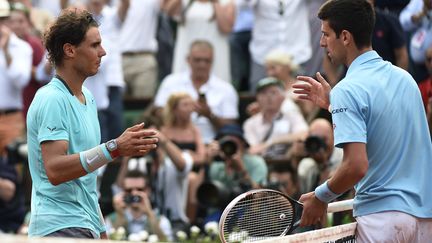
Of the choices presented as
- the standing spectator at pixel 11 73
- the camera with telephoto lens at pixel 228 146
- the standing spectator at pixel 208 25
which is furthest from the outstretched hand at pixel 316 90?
the standing spectator at pixel 208 25

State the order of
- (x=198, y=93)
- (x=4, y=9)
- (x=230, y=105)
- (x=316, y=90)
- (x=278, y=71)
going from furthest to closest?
(x=4, y=9), (x=230, y=105), (x=198, y=93), (x=278, y=71), (x=316, y=90)

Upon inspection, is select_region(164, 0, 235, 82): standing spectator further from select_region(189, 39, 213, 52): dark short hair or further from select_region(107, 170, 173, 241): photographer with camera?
select_region(107, 170, 173, 241): photographer with camera

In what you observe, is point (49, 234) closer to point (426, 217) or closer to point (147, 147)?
point (147, 147)

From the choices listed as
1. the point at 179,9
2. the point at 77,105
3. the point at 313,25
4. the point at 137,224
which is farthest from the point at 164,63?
the point at 77,105

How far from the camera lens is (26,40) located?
13633 millimetres

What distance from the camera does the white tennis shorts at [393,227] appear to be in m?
5.93

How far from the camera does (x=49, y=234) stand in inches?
243

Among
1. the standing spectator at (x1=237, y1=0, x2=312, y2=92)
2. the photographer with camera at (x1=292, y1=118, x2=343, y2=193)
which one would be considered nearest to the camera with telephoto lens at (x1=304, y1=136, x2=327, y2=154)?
the photographer with camera at (x1=292, y1=118, x2=343, y2=193)

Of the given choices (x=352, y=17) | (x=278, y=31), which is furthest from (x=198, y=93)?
(x=352, y=17)

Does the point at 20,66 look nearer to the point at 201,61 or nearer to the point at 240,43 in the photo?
the point at 201,61

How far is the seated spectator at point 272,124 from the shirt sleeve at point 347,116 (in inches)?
233

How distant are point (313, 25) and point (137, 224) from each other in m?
3.23

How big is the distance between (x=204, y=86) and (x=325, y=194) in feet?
23.4

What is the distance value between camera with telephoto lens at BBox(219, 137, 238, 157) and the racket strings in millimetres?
4945
